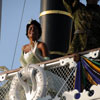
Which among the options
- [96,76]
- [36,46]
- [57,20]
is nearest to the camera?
[96,76]

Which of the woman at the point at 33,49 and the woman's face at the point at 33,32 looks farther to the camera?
the woman's face at the point at 33,32

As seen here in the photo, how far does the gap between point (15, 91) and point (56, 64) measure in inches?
24.3

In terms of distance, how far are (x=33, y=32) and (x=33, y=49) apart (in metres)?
0.27

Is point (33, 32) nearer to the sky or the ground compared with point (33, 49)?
A: nearer to the sky

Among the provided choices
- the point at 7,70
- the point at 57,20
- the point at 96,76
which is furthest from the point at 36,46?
the point at 57,20

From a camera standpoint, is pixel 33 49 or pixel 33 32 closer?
pixel 33 49

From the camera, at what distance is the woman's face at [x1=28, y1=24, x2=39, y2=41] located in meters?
7.40

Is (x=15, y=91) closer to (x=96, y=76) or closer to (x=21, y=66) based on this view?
(x=21, y=66)

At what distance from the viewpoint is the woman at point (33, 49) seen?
719 centimetres

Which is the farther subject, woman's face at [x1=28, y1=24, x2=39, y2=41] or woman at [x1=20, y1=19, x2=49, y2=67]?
woman's face at [x1=28, y1=24, x2=39, y2=41]

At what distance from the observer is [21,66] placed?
728cm

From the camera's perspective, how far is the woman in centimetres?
719

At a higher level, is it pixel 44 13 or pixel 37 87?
pixel 44 13

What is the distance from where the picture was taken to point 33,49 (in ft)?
23.8
